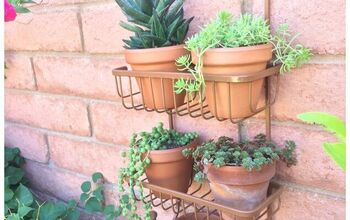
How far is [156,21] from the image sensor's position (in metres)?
0.74

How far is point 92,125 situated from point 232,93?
0.61 m

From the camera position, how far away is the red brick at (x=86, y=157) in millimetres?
1166

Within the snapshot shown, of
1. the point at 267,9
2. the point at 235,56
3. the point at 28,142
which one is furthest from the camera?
the point at 28,142

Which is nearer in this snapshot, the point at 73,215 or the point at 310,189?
the point at 310,189

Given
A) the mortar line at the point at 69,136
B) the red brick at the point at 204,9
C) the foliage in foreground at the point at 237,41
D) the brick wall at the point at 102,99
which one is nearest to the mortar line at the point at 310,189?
the brick wall at the point at 102,99

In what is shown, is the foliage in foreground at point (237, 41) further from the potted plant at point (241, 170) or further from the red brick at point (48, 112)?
the red brick at point (48, 112)

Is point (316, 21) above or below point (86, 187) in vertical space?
above

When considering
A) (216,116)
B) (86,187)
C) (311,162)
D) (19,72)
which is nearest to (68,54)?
(19,72)

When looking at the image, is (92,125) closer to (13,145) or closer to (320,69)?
(13,145)

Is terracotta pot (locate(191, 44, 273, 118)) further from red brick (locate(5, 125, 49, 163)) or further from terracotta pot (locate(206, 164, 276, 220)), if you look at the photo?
red brick (locate(5, 125, 49, 163))

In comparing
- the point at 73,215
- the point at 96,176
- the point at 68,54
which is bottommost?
the point at 73,215

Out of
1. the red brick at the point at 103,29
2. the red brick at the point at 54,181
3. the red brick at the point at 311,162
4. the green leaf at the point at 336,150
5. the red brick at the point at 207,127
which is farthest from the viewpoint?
the red brick at the point at 54,181

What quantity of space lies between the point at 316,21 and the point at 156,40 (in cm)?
28

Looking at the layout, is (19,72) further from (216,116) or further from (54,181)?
(216,116)
